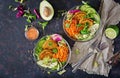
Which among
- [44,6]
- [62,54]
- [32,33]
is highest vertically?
[44,6]

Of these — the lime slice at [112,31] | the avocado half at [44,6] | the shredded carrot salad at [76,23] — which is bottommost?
the lime slice at [112,31]

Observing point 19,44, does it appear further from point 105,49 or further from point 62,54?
point 105,49

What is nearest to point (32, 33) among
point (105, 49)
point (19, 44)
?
point (19, 44)

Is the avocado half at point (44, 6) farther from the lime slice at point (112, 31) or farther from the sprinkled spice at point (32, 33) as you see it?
the lime slice at point (112, 31)

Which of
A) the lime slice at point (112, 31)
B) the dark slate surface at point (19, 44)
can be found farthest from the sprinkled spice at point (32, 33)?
the lime slice at point (112, 31)

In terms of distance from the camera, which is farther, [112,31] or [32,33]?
[32,33]

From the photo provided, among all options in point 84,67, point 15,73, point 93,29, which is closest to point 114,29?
point 93,29
